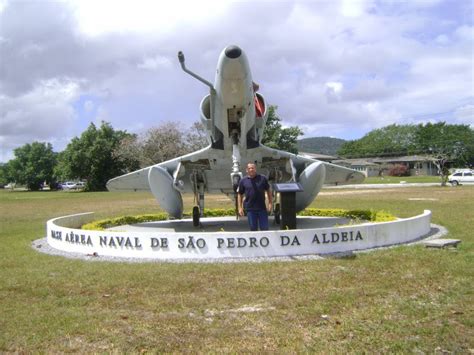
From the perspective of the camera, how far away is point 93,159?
6644 centimetres

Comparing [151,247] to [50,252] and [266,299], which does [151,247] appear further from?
[266,299]

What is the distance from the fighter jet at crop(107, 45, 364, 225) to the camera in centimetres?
1039

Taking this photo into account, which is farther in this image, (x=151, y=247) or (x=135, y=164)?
(x=135, y=164)

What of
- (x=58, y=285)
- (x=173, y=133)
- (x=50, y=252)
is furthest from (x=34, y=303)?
(x=173, y=133)

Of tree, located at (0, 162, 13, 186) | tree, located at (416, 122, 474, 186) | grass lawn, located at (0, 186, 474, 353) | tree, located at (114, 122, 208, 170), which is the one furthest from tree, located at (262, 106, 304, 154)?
tree, located at (0, 162, 13, 186)

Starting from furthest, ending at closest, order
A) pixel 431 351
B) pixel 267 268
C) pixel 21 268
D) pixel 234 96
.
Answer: pixel 234 96
pixel 21 268
pixel 267 268
pixel 431 351

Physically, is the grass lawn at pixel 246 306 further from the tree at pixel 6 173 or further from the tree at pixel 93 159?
the tree at pixel 6 173

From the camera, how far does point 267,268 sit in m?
8.35

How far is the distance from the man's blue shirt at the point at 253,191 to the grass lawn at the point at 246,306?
6.05ft

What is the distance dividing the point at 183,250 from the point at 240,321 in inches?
167

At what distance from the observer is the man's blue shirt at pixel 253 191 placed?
10.0 meters

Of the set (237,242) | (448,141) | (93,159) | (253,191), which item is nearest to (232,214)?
(253,191)

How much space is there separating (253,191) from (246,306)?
4.14 meters

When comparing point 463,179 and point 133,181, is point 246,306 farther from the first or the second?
point 463,179
